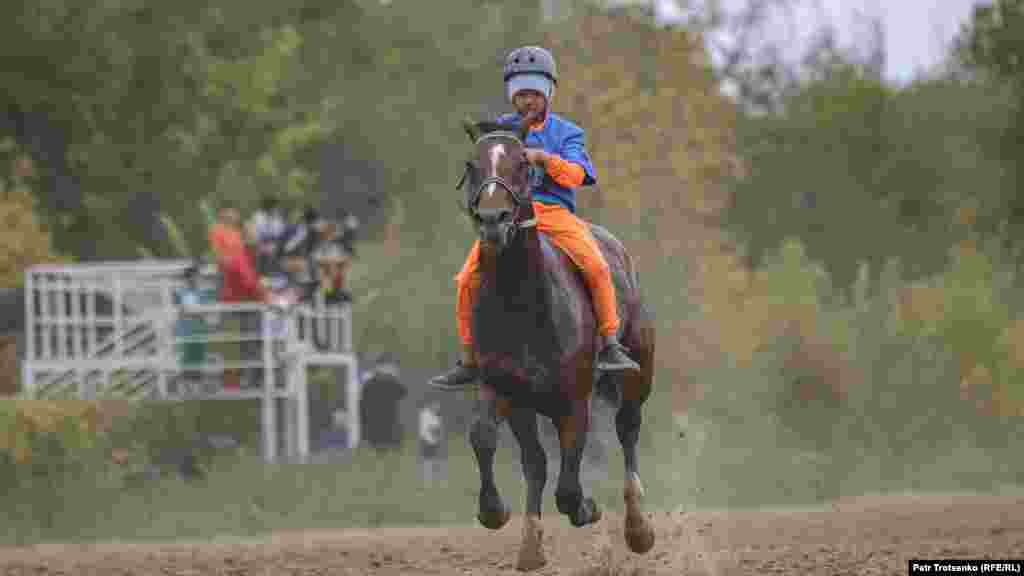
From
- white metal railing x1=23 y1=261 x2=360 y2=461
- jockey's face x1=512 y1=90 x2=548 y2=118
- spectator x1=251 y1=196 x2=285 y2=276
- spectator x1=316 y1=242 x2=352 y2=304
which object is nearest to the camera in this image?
jockey's face x1=512 y1=90 x2=548 y2=118

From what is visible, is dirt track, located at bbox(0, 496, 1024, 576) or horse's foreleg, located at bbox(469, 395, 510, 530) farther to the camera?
dirt track, located at bbox(0, 496, 1024, 576)

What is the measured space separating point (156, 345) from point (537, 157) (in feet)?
32.0

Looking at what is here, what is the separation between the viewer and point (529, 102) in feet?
37.3

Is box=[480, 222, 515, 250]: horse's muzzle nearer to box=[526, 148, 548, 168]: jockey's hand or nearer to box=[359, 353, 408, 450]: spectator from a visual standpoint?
box=[526, 148, 548, 168]: jockey's hand

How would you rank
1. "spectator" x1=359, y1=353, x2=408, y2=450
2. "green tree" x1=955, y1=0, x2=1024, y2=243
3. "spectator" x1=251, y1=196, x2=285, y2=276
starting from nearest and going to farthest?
"spectator" x1=359, y1=353, x2=408, y2=450, "spectator" x1=251, y1=196, x2=285, y2=276, "green tree" x1=955, y1=0, x2=1024, y2=243

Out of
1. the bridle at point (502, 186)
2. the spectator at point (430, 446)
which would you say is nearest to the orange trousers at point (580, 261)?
the bridle at point (502, 186)

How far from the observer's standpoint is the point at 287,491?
18.8 m

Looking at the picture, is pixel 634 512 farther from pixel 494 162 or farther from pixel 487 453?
pixel 494 162

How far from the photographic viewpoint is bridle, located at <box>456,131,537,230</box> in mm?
10273

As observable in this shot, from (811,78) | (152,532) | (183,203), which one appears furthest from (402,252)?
(811,78)

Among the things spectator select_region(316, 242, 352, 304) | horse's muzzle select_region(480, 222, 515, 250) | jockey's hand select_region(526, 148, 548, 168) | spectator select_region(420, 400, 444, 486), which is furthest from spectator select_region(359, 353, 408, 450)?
horse's muzzle select_region(480, 222, 515, 250)

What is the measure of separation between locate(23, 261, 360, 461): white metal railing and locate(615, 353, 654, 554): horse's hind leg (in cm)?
747

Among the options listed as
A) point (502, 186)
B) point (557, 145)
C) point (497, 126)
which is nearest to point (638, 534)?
point (557, 145)

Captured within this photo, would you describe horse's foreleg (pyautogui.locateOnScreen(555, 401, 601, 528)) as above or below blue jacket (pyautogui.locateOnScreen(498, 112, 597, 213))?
Answer: below
